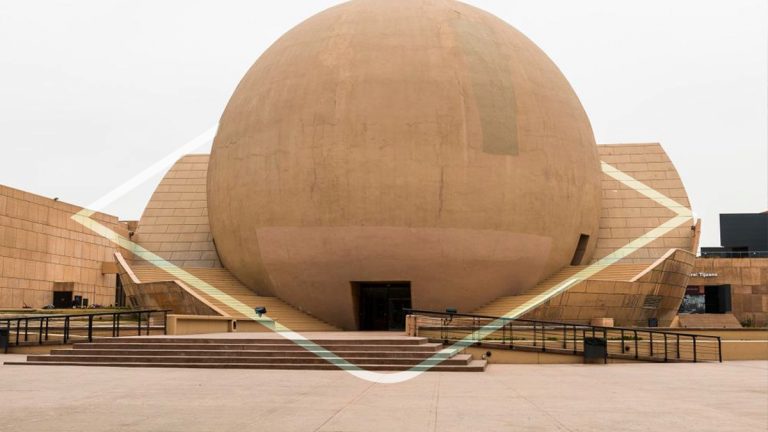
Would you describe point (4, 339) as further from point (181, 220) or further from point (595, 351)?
point (181, 220)

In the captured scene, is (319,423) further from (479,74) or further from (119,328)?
(479,74)

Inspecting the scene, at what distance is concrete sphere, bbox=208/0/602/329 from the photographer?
27172 millimetres

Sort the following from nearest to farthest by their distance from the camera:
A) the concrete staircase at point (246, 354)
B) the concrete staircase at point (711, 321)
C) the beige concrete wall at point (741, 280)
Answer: the concrete staircase at point (246, 354), the concrete staircase at point (711, 321), the beige concrete wall at point (741, 280)

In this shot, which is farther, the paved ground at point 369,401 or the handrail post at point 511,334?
the handrail post at point 511,334

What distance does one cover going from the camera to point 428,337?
19.6m

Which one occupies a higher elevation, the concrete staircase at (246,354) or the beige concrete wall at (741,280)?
the beige concrete wall at (741,280)

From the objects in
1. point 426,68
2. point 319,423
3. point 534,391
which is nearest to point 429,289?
point 426,68

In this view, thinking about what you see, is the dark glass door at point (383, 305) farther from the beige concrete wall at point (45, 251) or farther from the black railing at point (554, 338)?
the beige concrete wall at point (45, 251)

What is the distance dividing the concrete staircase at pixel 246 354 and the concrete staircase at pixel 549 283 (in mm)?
10457

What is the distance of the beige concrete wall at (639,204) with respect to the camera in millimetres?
34312

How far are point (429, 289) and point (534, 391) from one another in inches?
657

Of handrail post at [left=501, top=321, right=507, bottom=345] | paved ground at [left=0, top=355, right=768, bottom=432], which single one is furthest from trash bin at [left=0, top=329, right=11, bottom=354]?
handrail post at [left=501, top=321, right=507, bottom=345]

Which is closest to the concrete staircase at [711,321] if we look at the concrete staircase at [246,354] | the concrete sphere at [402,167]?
the concrete sphere at [402,167]

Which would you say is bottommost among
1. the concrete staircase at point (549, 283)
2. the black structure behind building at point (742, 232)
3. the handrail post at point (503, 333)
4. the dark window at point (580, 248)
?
the handrail post at point (503, 333)
